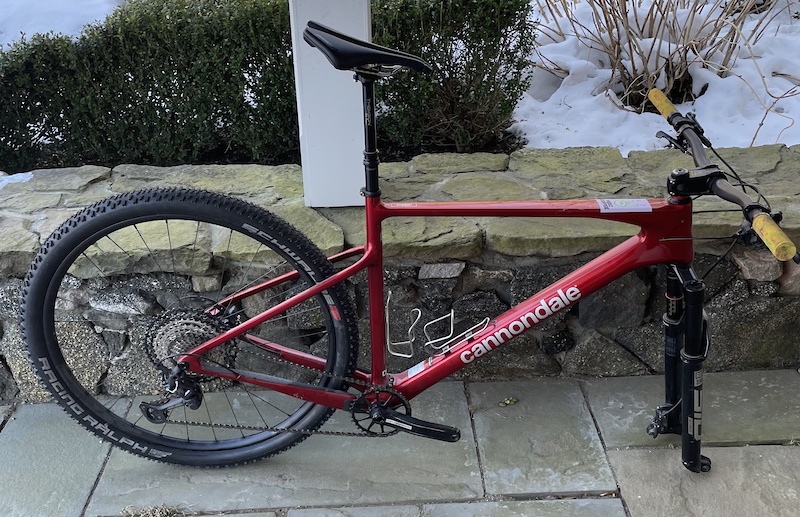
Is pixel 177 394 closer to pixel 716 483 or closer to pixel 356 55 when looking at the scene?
pixel 356 55

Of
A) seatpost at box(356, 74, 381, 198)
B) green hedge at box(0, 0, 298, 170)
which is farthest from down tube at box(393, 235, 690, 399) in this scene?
green hedge at box(0, 0, 298, 170)

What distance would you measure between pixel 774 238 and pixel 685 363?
63cm

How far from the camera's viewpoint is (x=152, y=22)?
3.16 m

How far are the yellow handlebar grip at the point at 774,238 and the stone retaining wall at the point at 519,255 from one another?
2.60ft

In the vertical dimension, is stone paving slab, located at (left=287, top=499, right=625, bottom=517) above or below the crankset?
below

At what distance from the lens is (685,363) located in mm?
2076

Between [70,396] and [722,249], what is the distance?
2.05 meters

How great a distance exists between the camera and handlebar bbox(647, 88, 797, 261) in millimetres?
1526

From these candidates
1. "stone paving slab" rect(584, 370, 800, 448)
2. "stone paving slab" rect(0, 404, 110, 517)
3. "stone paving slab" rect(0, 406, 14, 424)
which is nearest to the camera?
"stone paving slab" rect(0, 404, 110, 517)

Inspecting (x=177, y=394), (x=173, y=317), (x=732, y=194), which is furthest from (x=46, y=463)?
(x=732, y=194)

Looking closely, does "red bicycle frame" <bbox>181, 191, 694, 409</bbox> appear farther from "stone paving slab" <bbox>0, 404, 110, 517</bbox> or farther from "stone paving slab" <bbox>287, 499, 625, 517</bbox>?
"stone paving slab" <bbox>0, 404, 110, 517</bbox>

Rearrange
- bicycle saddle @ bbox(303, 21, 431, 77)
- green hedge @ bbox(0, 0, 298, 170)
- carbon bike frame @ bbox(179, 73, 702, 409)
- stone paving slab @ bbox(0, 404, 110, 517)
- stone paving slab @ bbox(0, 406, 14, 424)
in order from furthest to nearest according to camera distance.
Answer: green hedge @ bbox(0, 0, 298, 170), stone paving slab @ bbox(0, 406, 14, 424), stone paving slab @ bbox(0, 404, 110, 517), carbon bike frame @ bbox(179, 73, 702, 409), bicycle saddle @ bbox(303, 21, 431, 77)

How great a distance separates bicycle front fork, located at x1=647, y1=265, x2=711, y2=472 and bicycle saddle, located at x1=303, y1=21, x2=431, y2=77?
91cm

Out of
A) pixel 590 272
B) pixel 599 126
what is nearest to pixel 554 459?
pixel 590 272
